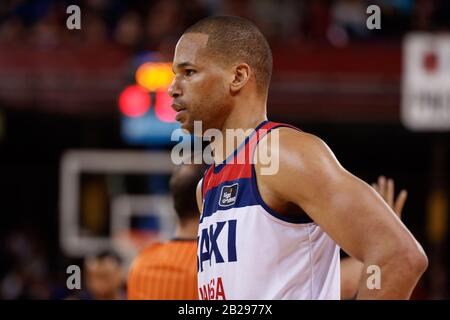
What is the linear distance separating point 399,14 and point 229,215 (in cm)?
1044

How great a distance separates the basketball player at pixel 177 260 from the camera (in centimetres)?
488

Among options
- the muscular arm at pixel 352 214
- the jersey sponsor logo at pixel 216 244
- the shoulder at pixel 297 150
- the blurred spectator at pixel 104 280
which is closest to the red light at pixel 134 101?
the blurred spectator at pixel 104 280

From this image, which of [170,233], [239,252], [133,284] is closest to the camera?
[239,252]

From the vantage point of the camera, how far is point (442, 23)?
1252cm

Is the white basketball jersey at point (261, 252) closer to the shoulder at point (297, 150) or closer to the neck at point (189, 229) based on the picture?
the shoulder at point (297, 150)

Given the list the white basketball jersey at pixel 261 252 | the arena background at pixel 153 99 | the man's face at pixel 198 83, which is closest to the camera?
the white basketball jersey at pixel 261 252

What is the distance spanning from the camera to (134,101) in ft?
40.9

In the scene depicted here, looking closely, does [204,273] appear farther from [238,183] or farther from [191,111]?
[191,111]

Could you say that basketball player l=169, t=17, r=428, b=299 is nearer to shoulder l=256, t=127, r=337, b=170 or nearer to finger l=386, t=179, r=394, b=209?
shoulder l=256, t=127, r=337, b=170

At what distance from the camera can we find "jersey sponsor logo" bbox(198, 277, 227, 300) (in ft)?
11.1

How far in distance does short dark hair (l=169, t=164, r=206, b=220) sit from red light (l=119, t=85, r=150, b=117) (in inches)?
284

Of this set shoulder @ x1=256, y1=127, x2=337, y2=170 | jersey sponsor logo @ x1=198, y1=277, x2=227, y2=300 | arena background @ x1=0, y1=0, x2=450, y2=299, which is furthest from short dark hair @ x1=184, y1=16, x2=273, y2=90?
arena background @ x1=0, y1=0, x2=450, y2=299

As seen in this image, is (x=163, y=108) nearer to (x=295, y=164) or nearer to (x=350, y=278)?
(x=350, y=278)
